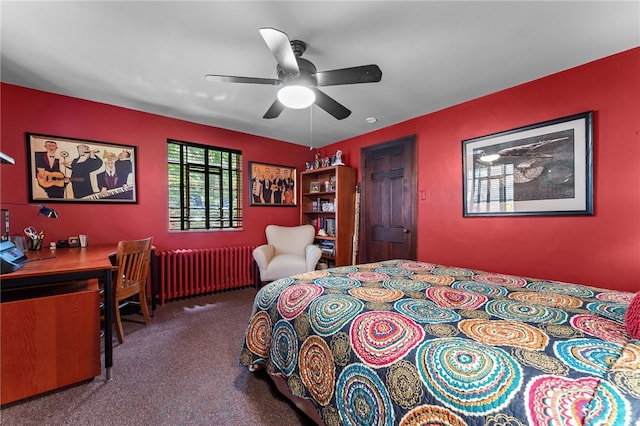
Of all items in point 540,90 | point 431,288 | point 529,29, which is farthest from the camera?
point 540,90

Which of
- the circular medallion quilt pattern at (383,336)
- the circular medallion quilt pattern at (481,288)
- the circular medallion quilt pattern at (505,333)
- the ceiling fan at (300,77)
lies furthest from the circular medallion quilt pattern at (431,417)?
the ceiling fan at (300,77)

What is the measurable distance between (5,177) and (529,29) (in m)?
4.44

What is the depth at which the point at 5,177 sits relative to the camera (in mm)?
2332

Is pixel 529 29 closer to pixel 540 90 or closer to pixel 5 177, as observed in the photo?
pixel 540 90

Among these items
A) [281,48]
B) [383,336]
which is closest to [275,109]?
[281,48]

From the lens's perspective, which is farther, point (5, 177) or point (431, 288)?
point (5, 177)

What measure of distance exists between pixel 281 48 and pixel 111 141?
8.27 feet

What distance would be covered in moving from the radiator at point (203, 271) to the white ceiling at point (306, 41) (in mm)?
1858

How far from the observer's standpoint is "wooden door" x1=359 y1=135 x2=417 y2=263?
329 centimetres

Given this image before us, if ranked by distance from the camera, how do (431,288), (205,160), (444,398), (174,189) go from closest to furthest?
(444,398) → (431,288) → (174,189) → (205,160)

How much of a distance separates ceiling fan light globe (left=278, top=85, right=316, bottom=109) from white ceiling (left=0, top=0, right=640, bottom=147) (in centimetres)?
33

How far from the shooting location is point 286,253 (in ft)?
12.7

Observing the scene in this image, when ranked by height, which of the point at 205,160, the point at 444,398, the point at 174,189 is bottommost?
the point at 444,398

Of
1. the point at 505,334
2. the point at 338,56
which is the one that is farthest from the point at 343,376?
A: the point at 338,56
